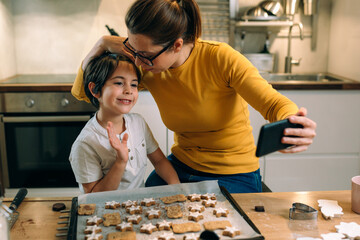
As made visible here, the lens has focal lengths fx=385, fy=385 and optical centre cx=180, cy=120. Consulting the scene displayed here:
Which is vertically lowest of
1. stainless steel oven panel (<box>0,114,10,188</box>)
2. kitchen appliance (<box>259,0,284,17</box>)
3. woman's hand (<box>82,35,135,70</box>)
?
stainless steel oven panel (<box>0,114,10,188</box>)

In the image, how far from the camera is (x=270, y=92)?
123cm

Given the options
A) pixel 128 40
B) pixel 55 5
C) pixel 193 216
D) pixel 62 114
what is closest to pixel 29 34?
pixel 55 5

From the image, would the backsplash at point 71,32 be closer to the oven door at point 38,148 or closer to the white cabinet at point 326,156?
the white cabinet at point 326,156

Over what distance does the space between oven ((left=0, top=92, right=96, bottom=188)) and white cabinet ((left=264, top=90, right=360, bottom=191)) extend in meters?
1.38

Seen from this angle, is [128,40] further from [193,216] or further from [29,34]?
[29,34]

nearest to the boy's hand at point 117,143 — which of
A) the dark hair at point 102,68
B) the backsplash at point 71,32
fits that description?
the dark hair at point 102,68

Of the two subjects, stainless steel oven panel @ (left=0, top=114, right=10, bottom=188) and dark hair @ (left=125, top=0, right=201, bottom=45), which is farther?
stainless steel oven panel @ (left=0, top=114, right=10, bottom=188)

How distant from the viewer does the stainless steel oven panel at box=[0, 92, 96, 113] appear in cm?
250

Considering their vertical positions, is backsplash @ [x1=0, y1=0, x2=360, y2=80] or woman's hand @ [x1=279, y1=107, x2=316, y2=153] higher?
backsplash @ [x1=0, y1=0, x2=360, y2=80]

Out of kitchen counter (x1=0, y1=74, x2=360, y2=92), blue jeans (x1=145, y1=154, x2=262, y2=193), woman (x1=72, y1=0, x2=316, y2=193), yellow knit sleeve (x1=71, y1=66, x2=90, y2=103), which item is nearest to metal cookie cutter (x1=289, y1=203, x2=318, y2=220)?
woman (x1=72, y1=0, x2=316, y2=193)

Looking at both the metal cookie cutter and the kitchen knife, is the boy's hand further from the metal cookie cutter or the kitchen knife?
the metal cookie cutter

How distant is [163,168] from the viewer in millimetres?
1568

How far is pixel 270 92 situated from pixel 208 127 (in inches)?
14.4

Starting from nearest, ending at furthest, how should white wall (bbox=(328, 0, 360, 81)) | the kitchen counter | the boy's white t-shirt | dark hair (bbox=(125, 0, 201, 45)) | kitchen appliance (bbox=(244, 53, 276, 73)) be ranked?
dark hair (bbox=(125, 0, 201, 45)) → the boy's white t-shirt → the kitchen counter → white wall (bbox=(328, 0, 360, 81)) → kitchen appliance (bbox=(244, 53, 276, 73))
